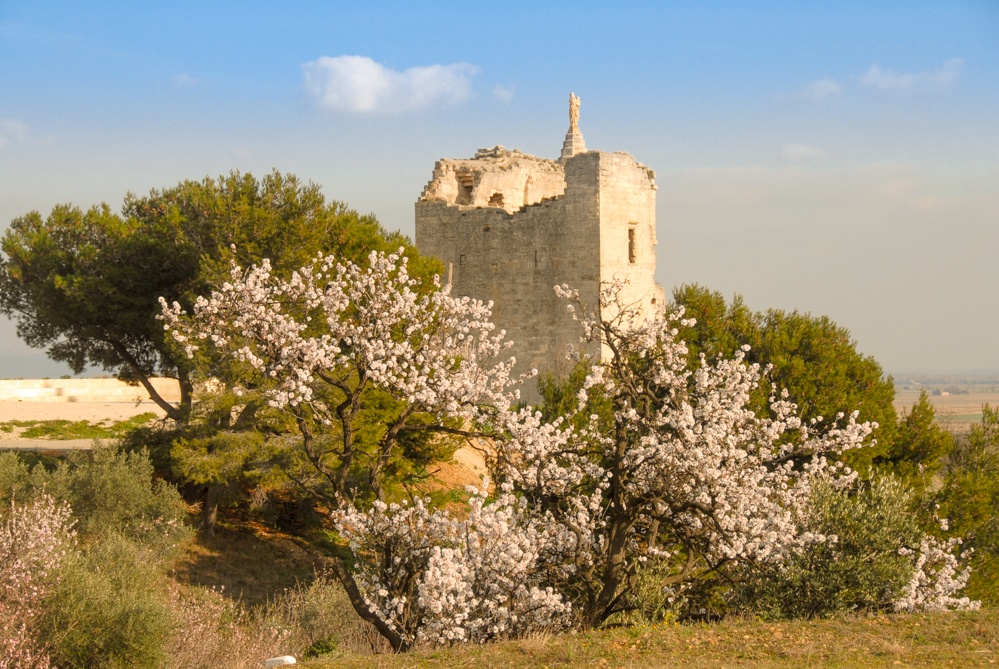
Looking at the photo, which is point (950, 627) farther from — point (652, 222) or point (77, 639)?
point (652, 222)

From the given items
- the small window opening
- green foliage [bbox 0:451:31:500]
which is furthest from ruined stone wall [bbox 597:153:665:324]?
green foliage [bbox 0:451:31:500]

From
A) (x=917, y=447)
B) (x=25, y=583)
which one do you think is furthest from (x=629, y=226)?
(x=25, y=583)

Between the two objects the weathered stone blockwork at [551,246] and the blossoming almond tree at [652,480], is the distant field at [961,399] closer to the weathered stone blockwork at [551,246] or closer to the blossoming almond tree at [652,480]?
the weathered stone blockwork at [551,246]

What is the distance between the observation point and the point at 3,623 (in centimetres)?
981

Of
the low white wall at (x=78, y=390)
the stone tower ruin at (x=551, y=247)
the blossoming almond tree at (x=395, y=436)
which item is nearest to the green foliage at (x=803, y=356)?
the stone tower ruin at (x=551, y=247)

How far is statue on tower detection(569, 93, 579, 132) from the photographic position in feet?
91.4

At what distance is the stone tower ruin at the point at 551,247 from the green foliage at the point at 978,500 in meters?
7.31

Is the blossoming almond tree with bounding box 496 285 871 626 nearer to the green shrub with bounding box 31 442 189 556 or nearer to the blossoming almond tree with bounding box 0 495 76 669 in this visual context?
the blossoming almond tree with bounding box 0 495 76 669

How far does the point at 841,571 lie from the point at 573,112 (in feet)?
62.1

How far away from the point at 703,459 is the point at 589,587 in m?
1.61

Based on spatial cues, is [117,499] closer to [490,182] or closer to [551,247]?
[551,247]

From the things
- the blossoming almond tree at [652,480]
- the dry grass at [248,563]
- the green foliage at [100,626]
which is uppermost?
the blossoming almond tree at [652,480]

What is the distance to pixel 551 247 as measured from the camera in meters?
23.7

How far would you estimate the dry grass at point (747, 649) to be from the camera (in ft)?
27.7
